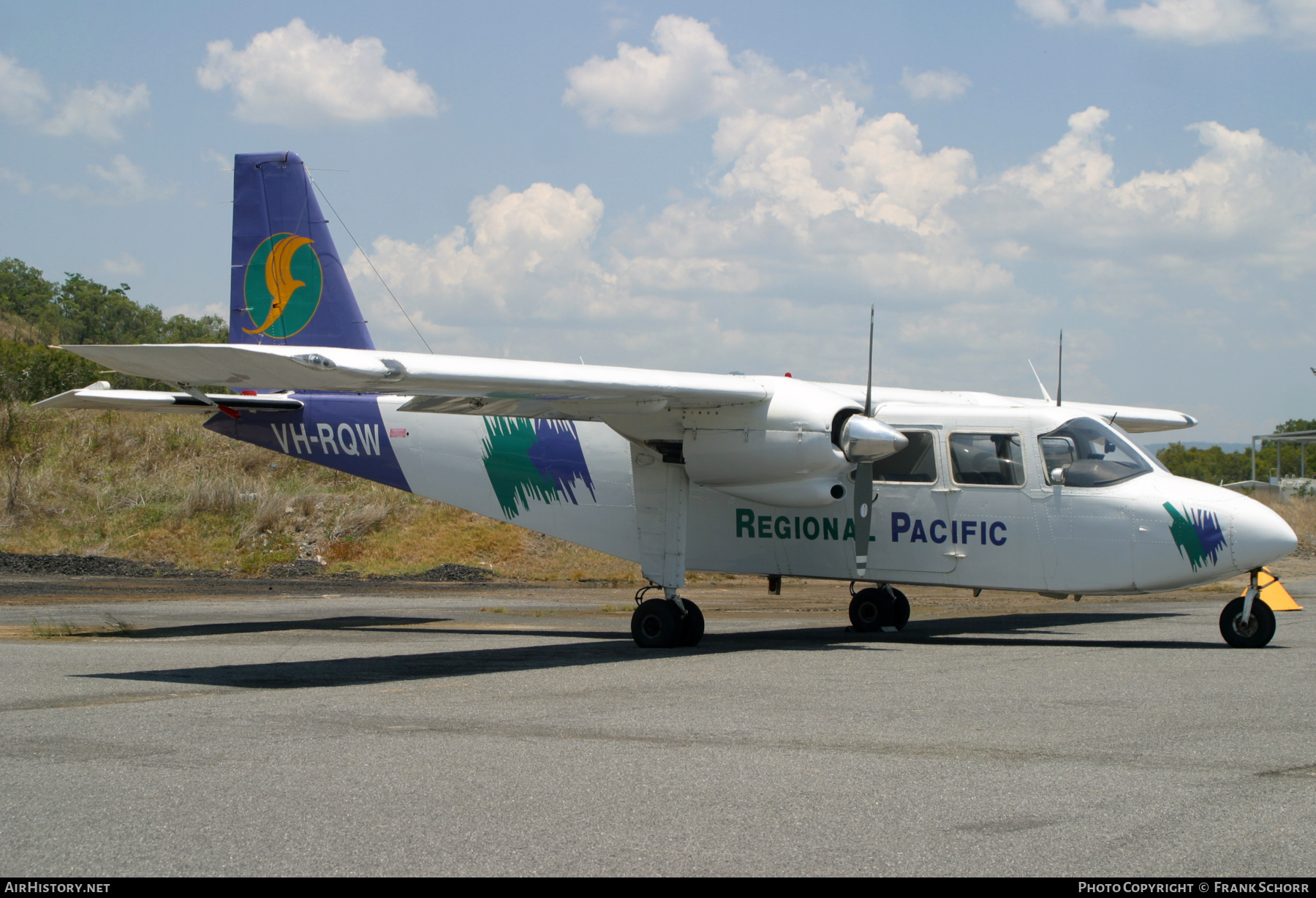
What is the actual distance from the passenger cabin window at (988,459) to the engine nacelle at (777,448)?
59.3 inches

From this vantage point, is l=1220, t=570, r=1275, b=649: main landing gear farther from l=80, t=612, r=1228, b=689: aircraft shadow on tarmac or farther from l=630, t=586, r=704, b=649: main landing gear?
l=630, t=586, r=704, b=649: main landing gear

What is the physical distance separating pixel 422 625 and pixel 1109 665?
9.22m

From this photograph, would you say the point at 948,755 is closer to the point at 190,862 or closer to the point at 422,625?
the point at 190,862

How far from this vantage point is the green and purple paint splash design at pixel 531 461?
15.3 m

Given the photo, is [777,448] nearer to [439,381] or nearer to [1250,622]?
[439,381]

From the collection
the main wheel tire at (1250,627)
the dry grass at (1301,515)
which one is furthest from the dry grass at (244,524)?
the dry grass at (1301,515)

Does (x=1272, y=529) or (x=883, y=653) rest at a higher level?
(x=1272, y=529)

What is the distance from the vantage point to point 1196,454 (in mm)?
78125

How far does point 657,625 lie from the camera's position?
1314cm

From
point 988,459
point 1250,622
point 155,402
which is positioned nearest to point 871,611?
point 988,459

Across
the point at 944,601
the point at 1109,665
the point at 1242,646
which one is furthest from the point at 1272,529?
the point at 944,601

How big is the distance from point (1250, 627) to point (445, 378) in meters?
8.75

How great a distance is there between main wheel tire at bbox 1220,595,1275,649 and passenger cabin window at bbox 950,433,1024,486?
102 inches
